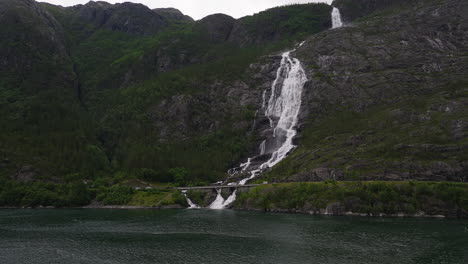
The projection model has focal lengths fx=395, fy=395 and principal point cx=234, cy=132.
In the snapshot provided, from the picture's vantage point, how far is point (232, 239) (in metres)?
67.1

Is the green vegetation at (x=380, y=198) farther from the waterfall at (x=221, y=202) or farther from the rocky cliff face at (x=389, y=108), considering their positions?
the waterfall at (x=221, y=202)

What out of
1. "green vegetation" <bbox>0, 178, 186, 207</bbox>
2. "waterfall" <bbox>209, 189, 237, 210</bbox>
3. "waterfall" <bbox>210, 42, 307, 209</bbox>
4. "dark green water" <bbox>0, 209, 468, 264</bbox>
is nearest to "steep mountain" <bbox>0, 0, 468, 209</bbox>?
"green vegetation" <bbox>0, 178, 186, 207</bbox>

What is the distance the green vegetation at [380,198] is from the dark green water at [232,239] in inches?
241

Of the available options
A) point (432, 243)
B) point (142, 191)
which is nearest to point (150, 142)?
point (142, 191)

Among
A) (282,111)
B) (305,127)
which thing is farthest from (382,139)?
(282,111)

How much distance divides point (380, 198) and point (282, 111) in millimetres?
83127

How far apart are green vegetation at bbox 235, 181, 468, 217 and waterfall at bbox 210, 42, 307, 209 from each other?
1108 inches

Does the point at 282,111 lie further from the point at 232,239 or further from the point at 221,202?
the point at 232,239

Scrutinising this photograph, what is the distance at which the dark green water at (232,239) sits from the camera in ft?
178

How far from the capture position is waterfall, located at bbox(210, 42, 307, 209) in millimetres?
142775

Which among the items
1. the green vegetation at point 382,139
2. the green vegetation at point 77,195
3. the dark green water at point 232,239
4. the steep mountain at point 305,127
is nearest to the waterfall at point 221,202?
the green vegetation at point 77,195

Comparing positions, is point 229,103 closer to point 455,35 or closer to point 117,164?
point 117,164

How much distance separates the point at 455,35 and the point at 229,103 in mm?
112991

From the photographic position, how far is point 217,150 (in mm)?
161000
